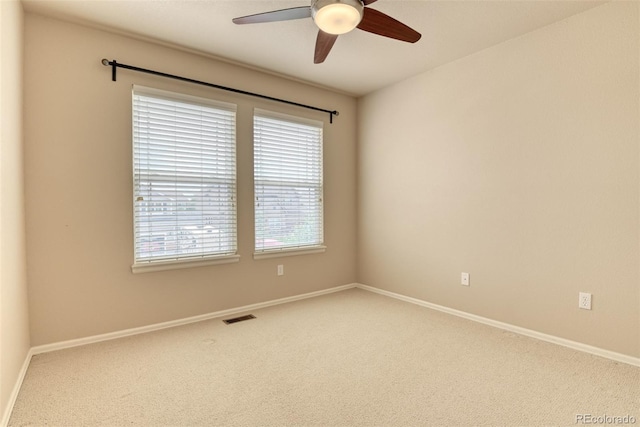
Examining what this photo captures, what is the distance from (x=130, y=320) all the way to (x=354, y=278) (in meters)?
2.68

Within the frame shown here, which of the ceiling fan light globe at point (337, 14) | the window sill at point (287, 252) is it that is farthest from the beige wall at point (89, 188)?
the ceiling fan light globe at point (337, 14)

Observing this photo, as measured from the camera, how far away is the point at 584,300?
2.56m

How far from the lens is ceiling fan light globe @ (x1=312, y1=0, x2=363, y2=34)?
181 centimetres

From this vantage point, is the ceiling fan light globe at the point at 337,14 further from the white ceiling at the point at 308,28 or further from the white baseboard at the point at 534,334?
the white baseboard at the point at 534,334

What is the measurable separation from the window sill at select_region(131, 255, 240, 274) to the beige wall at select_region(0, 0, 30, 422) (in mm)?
762

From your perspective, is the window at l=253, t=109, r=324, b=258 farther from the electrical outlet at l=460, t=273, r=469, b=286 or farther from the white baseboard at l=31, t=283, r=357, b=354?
the electrical outlet at l=460, t=273, r=469, b=286

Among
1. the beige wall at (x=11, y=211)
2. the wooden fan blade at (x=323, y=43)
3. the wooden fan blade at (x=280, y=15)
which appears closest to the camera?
the beige wall at (x=11, y=211)

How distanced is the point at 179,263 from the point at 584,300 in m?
3.38

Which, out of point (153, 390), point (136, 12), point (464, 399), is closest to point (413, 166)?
point (464, 399)

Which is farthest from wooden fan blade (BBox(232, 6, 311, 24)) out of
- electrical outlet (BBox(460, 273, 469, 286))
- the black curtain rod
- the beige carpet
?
electrical outlet (BBox(460, 273, 469, 286))

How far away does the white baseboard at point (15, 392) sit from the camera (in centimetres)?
168

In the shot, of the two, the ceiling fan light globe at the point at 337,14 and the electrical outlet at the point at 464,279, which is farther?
the electrical outlet at the point at 464,279

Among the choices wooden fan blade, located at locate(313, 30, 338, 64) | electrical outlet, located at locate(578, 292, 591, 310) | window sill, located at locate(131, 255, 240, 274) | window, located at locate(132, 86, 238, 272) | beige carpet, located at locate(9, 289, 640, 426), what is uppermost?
wooden fan blade, located at locate(313, 30, 338, 64)

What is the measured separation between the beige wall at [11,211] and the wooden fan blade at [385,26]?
203 centimetres
